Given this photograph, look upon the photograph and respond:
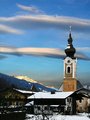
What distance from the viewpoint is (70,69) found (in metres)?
123

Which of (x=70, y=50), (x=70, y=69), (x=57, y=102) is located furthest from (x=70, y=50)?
(x=57, y=102)

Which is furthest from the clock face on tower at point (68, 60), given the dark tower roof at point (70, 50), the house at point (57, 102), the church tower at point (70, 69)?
the house at point (57, 102)

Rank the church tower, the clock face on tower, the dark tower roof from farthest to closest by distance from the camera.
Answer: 1. the clock face on tower
2. the dark tower roof
3. the church tower

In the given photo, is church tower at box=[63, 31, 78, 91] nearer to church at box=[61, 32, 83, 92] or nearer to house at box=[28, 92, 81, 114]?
church at box=[61, 32, 83, 92]

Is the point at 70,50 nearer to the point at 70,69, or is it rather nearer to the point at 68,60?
the point at 68,60

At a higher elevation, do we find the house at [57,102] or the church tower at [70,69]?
the church tower at [70,69]

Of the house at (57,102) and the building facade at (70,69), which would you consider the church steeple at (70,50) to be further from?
the house at (57,102)

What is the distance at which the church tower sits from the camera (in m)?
119

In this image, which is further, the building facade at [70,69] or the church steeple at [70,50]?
the church steeple at [70,50]

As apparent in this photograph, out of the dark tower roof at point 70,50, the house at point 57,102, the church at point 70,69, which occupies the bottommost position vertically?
the house at point 57,102

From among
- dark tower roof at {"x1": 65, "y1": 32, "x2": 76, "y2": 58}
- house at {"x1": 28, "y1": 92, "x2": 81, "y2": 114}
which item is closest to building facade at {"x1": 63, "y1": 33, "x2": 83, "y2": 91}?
dark tower roof at {"x1": 65, "y1": 32, "x2": 76, "y2": 58}

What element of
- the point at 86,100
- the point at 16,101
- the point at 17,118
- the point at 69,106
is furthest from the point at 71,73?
the point at 17,118

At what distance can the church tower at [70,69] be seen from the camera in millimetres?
119000

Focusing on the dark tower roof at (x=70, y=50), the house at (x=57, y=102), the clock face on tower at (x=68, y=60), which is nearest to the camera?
the house at (x=57, y=102)
